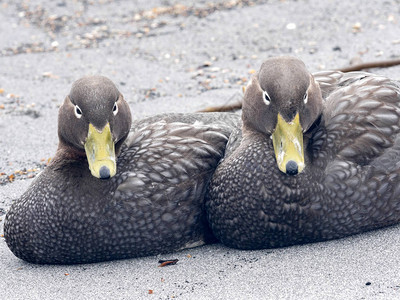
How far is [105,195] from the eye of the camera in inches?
204

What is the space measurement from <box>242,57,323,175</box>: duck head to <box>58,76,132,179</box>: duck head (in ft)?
3.39

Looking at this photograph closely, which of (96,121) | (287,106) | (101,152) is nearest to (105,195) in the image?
(101,152)

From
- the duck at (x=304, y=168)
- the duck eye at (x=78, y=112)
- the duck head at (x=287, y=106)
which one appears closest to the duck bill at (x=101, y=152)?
the duck eye at (x=78, y=112)

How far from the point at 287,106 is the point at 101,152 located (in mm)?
1318

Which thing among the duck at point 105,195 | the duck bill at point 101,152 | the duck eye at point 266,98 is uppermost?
the duck eye at point 266,98

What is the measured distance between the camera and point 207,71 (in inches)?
336

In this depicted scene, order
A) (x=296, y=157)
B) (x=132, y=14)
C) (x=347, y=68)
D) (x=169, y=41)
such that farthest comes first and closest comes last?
(x=132, y=14) < (x=169, y=41) < (x=347, y=68) < (x=296, y=157)

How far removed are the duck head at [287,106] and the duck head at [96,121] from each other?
3.39 feet

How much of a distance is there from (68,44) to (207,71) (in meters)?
2.18

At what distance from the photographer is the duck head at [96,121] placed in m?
4.96

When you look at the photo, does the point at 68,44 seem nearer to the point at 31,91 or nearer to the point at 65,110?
the point at 31,91

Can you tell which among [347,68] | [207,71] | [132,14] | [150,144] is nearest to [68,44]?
[132,14]

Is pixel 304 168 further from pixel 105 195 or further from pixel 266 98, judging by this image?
pixel 105 195

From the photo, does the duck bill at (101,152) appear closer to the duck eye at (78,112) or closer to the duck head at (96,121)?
the duck head at (96,121)
